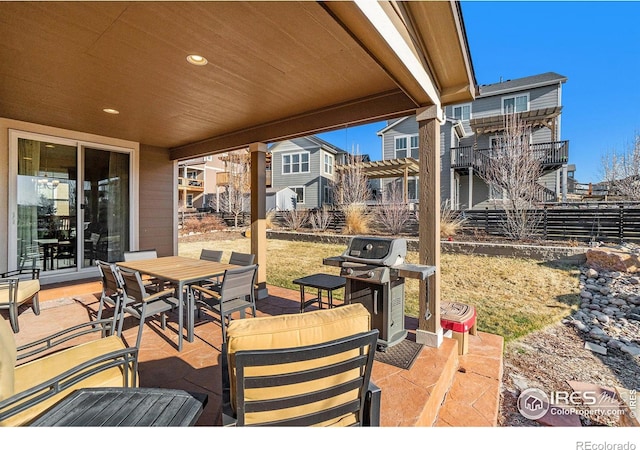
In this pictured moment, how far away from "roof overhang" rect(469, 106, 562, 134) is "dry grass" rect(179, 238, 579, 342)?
8.21 meters

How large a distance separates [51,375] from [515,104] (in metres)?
18.6

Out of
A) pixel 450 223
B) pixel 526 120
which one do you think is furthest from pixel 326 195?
pixel 526 120

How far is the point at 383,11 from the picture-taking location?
1872 mm

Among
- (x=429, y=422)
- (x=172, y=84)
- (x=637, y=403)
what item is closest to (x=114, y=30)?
(x=172, y=84)

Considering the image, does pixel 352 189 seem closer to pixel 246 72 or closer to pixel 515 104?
pixel 515 104

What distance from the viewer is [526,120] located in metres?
13.1

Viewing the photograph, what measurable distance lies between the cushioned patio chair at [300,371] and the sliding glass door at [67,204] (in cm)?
549

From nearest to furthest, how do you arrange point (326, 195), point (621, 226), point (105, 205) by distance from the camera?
1. point (105, 205)
2. point (621, 226)
3. point (326, 195)

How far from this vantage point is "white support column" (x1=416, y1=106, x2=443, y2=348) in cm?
299

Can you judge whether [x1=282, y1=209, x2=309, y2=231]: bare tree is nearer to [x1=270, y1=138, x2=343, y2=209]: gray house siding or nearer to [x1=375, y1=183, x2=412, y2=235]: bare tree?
[x1=375, y1=183, x2=412, y2=235]: bare tree

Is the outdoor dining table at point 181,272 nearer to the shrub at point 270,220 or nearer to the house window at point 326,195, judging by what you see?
the shrub at point 270,220

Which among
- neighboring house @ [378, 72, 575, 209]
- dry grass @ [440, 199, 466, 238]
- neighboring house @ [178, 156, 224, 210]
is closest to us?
dry grass @ [440, 199, 466, 238]

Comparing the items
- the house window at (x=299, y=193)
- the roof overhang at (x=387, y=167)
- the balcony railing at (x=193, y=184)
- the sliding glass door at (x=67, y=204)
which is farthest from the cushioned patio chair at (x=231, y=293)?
the balcony railing at (x=193, y=184)

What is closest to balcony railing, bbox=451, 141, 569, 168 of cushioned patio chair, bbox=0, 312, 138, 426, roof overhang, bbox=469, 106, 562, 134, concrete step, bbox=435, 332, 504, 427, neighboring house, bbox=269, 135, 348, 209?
roof overhang, bbox=469, 106, 562, 134
